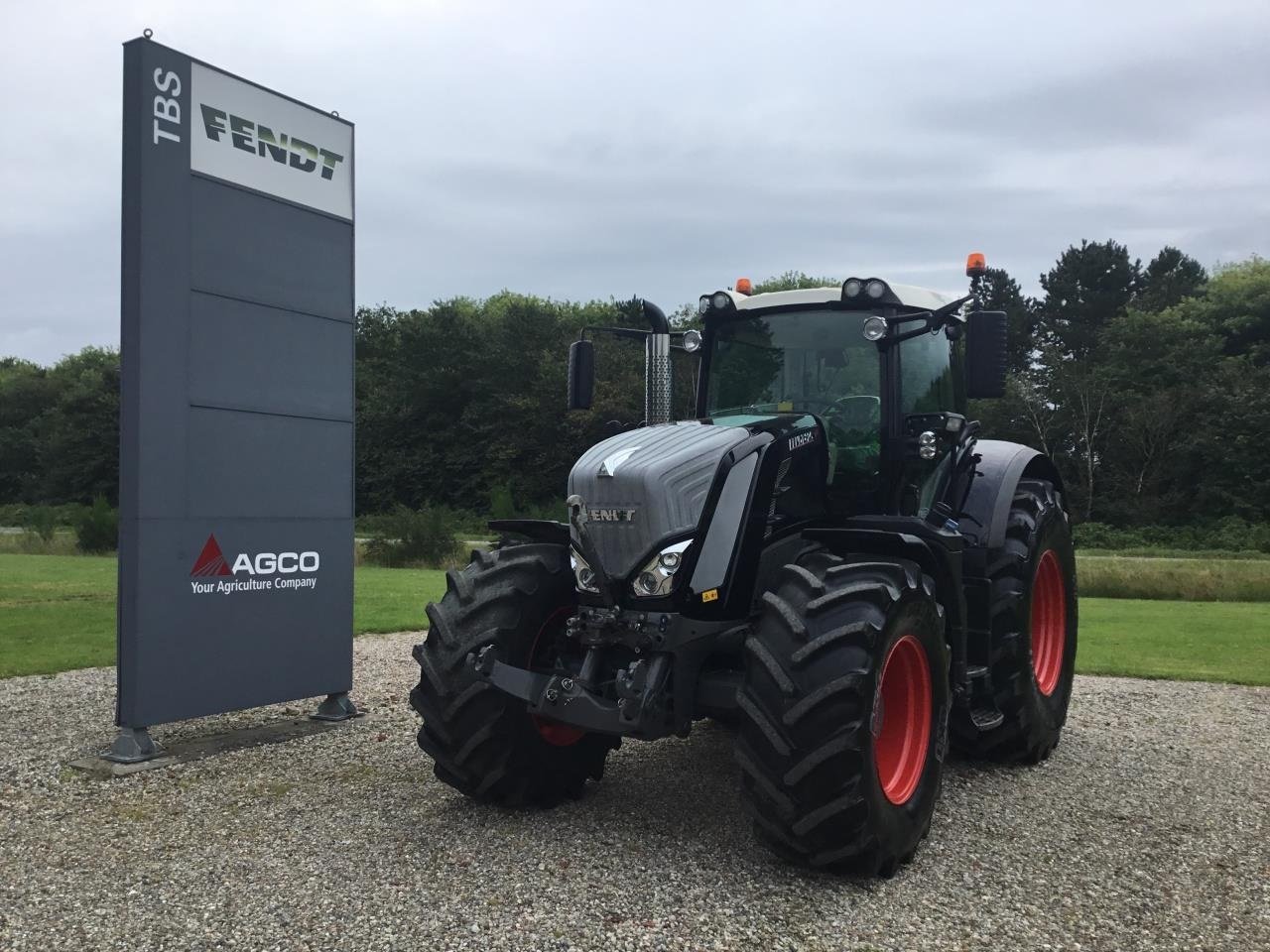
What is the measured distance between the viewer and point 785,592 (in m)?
4.58

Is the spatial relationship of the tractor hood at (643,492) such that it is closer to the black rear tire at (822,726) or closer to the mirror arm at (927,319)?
the black rear tire at (822,726)

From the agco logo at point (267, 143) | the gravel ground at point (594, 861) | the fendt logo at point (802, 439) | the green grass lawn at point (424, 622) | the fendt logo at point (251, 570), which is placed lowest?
the green grass lawn at point (424, 622)

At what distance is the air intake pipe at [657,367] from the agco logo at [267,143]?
10.3 feet

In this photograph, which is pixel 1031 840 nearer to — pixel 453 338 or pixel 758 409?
pixel 758 409

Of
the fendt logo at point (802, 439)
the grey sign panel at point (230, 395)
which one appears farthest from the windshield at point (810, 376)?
the grey sign panel at point (230, 395)

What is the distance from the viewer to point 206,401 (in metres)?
6.70

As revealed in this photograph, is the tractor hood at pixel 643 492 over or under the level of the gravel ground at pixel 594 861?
over

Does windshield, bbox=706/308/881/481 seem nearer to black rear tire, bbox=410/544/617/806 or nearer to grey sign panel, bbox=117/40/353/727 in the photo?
black rear tire, bbox=410/544/617/806

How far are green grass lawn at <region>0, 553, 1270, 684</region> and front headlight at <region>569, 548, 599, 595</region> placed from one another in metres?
7.11

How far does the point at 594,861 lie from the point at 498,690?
93 centimetres

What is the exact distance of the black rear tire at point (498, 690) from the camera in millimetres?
5117

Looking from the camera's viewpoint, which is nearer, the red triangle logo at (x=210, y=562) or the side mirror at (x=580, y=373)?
the side mirror at (x=580, y=373)

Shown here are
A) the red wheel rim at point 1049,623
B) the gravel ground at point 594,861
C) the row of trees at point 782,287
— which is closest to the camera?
the gravel ground at point 594,861

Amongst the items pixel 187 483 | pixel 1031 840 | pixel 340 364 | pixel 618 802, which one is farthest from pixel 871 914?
pixel 340 364
